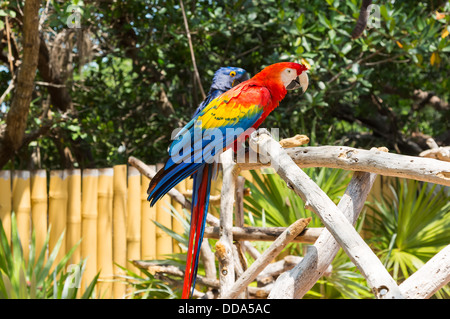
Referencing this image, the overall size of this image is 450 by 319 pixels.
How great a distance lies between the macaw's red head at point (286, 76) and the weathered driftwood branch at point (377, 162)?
19 cm

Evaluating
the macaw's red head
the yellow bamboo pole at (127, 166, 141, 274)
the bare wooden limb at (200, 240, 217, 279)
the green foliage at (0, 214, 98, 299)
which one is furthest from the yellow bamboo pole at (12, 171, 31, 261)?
the macaw's red head

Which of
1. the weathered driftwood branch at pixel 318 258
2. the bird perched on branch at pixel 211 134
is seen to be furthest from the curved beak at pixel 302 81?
the weathered driftwood branch at pixel 318 258

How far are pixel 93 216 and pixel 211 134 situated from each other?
1.72m

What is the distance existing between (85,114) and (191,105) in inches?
29.3

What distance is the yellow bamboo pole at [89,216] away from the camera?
9.50 ft

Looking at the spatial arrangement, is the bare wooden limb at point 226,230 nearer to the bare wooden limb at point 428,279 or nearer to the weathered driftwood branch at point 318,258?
the weathered driftwood branch at point 318,258

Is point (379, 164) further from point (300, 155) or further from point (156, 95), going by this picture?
point (156, 95)

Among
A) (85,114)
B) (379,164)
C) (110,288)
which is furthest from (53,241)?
(379,164)

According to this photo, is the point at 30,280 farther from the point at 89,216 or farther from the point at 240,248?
the point at 240,248

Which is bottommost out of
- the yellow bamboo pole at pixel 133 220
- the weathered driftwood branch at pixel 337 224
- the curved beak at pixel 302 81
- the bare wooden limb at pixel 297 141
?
the yellow bamboo pole at pixel 133 220

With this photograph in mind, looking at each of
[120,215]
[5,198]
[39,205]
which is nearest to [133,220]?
[120,215]

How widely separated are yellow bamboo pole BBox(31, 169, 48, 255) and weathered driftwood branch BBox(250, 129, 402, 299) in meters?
1.75

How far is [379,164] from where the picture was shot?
4.14 feet

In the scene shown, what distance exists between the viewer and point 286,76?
1.39 meters
